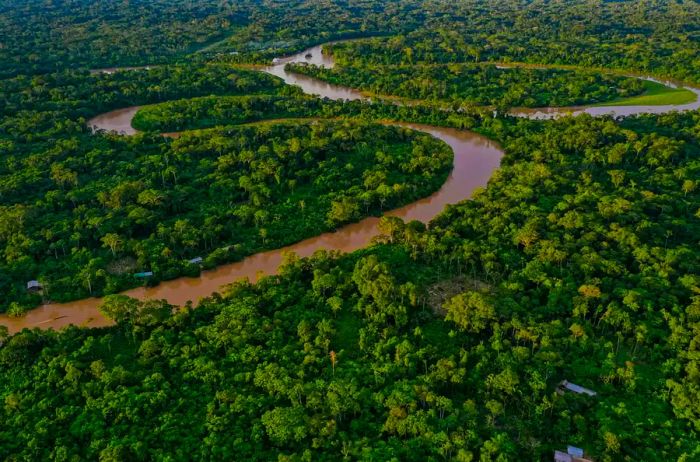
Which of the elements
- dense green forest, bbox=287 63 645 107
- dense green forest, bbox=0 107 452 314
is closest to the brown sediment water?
dense green forest, bbox=0 107 452 314

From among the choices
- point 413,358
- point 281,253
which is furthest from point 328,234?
point 413,358

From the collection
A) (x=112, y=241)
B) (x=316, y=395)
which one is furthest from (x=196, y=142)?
(x=316, y=395)

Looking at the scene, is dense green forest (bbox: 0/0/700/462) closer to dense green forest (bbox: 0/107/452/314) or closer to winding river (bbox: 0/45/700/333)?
dense green forest (bbox: 0/107/452/314)

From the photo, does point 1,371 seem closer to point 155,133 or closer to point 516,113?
point 155,133

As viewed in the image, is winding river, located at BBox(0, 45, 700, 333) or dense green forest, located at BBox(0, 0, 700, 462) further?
winding river, located at BBox(0, 45, 700, 333)

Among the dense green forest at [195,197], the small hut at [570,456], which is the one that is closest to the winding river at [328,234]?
the dense green forest at [195,197]

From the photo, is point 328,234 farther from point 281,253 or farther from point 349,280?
point 349,280
